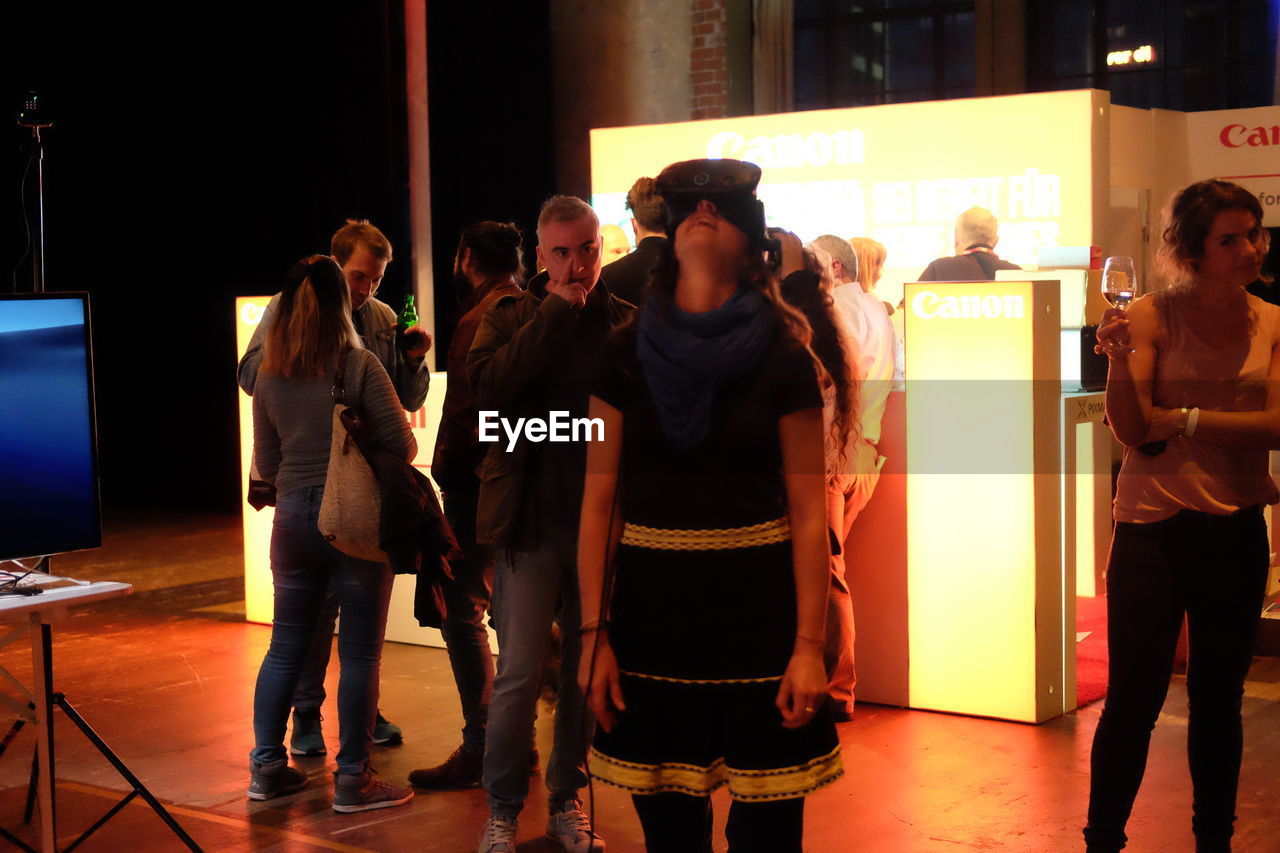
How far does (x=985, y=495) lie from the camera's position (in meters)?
4.71

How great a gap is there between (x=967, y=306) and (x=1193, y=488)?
1.68 meters

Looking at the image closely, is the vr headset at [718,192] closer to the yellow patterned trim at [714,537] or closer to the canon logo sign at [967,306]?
the yellow patterned trim at [714,537]

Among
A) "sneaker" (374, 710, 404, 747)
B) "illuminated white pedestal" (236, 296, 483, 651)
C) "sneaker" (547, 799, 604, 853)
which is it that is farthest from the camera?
"illuminated white pedestal" (236, 296, 483, 651)

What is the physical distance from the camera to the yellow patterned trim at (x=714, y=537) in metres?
2.38

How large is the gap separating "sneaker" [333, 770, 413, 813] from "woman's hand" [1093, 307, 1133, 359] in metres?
2.21

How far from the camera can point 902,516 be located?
15.9 feet

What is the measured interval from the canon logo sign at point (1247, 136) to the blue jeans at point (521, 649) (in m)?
6.81

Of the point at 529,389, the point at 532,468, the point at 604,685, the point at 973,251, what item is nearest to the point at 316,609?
the point at 532,468

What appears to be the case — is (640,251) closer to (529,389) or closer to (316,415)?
(529,389)

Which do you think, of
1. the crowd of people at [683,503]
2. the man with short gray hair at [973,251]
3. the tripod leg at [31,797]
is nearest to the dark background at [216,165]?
the man with short gray hair at [973,251]

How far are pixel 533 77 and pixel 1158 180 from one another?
4.43m

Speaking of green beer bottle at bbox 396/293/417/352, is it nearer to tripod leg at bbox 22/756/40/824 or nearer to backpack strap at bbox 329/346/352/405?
backpack strap at bbox 329/346/352/405

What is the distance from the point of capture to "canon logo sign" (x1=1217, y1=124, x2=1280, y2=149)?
8781 millimetres

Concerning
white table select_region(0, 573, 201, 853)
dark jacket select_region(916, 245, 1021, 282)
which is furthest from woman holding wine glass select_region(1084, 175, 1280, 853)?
dark jacket select_region(916, 245, 1021, 282)
